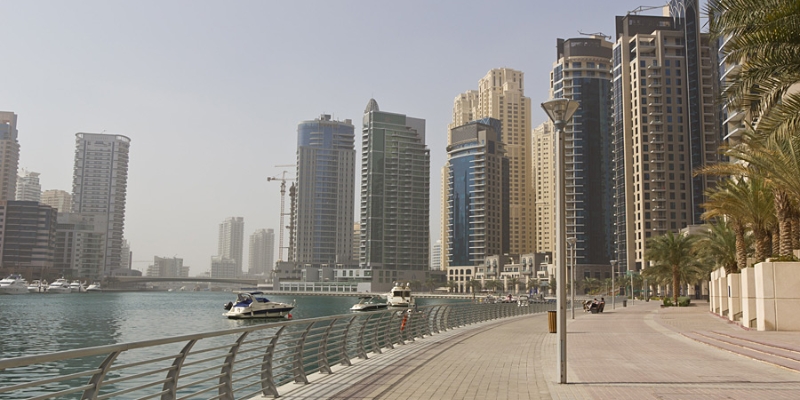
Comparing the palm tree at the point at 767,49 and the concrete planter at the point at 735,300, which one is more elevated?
the palm tree at the point at 767,49

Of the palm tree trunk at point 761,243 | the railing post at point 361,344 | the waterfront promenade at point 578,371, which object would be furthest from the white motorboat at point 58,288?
the railing post at point 361,344

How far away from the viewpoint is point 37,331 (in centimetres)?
5012

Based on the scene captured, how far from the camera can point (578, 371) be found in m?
14.7

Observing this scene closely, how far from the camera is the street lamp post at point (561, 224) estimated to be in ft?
41.5

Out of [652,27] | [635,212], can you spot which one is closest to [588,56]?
[652,27]

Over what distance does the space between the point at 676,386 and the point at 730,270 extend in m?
36.9

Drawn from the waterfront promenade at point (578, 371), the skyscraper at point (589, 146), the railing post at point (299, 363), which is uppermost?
the skyscraper at point (589, 146)

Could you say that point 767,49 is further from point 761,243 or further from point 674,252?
point 674,252

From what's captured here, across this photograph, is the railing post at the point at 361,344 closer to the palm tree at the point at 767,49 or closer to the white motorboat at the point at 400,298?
the palm tree at the point at 767,49

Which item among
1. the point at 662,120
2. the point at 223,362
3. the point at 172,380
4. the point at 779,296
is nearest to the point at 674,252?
the point at 779,296

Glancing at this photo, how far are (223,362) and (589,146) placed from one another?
176 meters

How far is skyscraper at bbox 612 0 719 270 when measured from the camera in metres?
149

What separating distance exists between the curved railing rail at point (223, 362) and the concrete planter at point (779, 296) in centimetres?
1292

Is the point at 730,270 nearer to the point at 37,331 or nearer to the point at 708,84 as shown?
the point at 37,331
